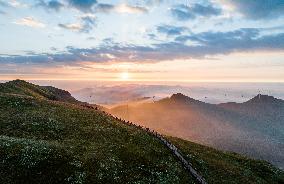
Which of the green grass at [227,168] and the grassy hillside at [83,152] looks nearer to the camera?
the grassy hillside at [83,152]

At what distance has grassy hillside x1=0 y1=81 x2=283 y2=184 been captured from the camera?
2037 inches

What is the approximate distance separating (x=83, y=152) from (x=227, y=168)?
2916 cm

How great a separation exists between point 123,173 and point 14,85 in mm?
Answer: 70259

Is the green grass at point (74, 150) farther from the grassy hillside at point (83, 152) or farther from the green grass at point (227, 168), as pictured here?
the green grass at point (227, 168)

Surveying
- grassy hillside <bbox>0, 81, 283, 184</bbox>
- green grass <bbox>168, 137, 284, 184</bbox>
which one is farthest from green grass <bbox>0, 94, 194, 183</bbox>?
green grass <bbox>168, 137, 284, 184</bbox>

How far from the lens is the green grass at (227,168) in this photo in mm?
65812

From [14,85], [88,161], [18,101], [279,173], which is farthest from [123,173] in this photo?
[14,85]

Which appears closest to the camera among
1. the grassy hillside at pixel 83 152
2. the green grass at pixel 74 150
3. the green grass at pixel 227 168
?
the green grass at pixel 74 150

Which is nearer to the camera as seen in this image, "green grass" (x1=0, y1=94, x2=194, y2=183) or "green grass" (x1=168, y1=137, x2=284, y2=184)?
"green grass" (x1=0, y1=94, x2=194, y2=183)

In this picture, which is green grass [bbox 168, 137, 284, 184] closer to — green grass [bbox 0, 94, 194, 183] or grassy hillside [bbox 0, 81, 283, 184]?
grassy hillside [bbox 0, 81, 283, 184]

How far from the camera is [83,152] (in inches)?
2293

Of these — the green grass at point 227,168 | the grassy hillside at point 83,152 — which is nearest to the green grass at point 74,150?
the grassy hillside at point 83,152

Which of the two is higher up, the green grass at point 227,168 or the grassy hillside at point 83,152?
the grassy hillside at point 83,152

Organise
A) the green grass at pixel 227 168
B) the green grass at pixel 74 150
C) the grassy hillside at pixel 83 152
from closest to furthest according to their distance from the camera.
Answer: the green grass at pixel 74 150 < the grassy hillside at pixel 83 152 < the green grass at pixel 227 168
